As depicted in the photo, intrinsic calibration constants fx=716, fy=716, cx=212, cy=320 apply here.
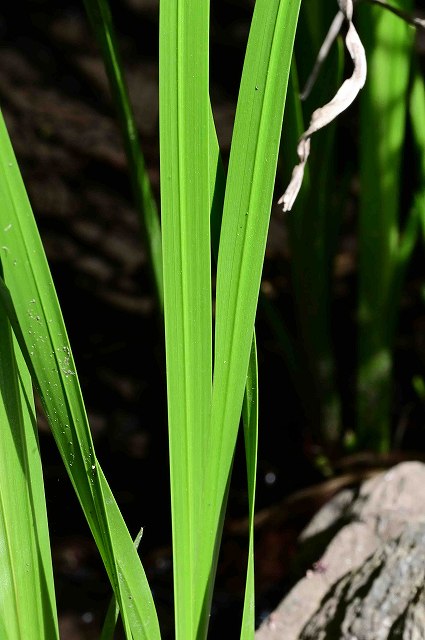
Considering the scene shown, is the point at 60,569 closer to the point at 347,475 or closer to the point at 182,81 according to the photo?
the point at 347,475

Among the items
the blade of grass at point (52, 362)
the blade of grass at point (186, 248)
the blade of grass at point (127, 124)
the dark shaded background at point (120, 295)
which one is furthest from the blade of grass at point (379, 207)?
the blade of grass at point (52, 362)

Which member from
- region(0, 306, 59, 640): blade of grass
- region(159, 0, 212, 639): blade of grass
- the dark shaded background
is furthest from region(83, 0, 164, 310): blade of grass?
the dark shaded background

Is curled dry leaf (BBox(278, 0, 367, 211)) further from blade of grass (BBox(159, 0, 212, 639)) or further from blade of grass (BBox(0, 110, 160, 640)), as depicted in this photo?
blade of grass (BBox(0, 110, 160, 640))

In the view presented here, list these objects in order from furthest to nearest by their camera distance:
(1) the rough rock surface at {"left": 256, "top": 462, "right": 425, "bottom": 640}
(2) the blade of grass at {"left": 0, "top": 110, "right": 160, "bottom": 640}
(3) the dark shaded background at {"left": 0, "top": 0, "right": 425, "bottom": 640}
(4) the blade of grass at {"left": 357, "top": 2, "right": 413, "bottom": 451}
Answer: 1. (3) the dark shaded background at {"left": 0, "top": 0, "right": 425, "bottom": 640}
2. (4) the blade of grass at {"left": 357, "top": 2, "right": 413, "bottom": 451}
3. (1) the rough rock surface at {"left": 256, "top": 462, "right": 425, "bottom": 640}
4. (2) the blade of grass at {"left": 0, "top": 110, "right": 160, "bottom": 640}

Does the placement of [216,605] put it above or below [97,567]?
above

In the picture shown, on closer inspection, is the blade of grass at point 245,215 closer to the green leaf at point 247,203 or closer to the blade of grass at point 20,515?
the green leaf at point 247,203

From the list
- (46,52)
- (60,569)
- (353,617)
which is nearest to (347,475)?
(353,617)

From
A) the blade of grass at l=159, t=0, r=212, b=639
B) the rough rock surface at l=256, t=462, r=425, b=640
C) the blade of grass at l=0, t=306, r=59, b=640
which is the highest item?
the blade of grass at l=159, t=0, r=212, b=639
